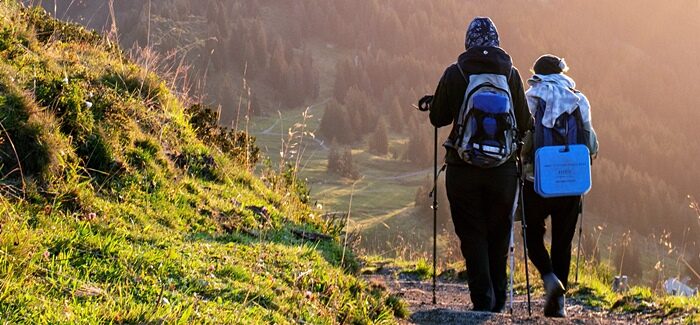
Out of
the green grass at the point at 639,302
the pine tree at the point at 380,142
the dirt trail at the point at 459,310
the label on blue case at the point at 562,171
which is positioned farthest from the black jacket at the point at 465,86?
the pine tree at the point at 380,142

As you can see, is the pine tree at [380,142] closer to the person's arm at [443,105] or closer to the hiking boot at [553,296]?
the hiking boot at [553,296]

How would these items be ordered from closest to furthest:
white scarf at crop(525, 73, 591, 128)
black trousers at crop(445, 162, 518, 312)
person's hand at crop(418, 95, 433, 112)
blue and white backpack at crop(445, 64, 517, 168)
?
blue and white backpack at crop(445, 64, 517, 168)
black trousers at crop(445, 162, 518, 312)
person's hand at crop(418, 95, 433, 112)
white scarf at crop(525, 73, 591, 128)

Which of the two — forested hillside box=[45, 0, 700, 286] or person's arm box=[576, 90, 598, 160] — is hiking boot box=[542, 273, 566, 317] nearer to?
person's arm box=[576, 90, 598, 160]

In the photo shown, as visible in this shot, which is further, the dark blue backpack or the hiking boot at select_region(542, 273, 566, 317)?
the dark blue backpack

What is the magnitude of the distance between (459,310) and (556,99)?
221 cm

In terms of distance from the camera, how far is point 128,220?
4520 mm

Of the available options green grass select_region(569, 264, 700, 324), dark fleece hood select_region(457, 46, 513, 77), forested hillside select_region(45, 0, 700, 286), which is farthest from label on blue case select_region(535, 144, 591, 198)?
forested hillside select_region(45, 0, 700, 286)

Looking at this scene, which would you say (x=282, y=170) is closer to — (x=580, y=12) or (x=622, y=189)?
(x=622, y=189)

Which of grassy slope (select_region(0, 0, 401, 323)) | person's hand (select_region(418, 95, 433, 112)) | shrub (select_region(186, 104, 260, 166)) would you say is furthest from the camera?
shrub (select_region(186, 104, 260, 166))

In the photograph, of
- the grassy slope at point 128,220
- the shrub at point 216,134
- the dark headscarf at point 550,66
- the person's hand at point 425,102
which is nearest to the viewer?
the grassy slope at point 128,220

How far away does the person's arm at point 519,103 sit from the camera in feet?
18.7

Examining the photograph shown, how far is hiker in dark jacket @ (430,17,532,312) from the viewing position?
18.3ft

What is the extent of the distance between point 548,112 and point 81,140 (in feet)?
13.5

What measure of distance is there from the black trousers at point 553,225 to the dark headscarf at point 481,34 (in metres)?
1.54
